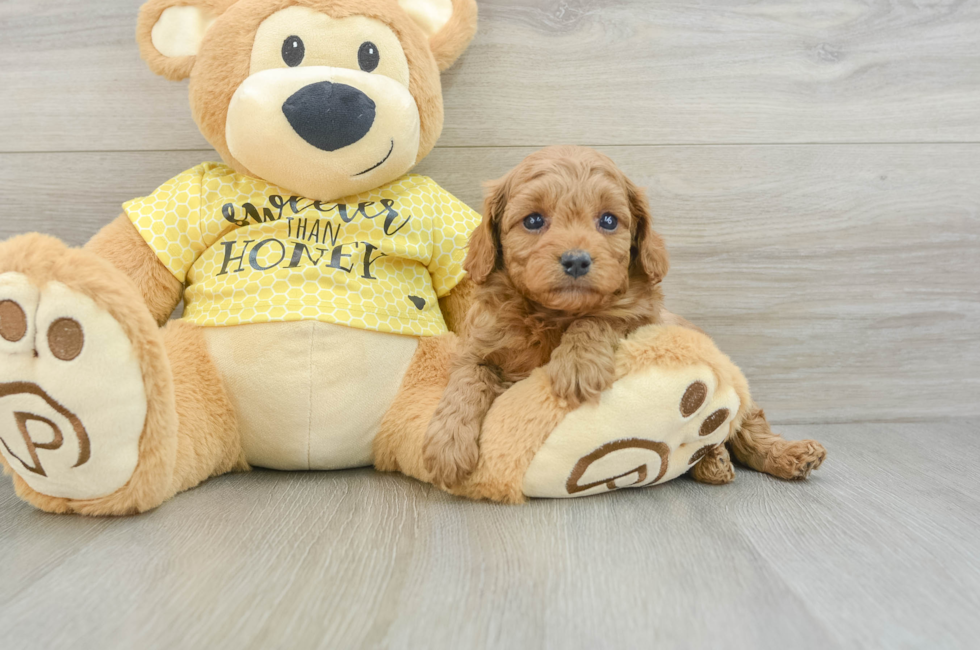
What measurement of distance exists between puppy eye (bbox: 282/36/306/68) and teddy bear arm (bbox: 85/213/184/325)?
1.40 feet

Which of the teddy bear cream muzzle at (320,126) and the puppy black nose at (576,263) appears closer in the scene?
the puppy black nose at (576,263)

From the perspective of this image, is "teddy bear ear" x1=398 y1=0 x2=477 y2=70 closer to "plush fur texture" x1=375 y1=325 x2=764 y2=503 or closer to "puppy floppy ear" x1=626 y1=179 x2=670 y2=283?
"puppy floppy ear" x1=626 y1=179 x2=670 y2=283

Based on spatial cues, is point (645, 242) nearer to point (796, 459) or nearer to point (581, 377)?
point (581, 377)

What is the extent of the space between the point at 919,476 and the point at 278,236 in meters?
1.27

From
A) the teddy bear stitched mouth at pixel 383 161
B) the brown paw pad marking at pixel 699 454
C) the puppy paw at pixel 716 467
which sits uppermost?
the teddy bear stitched mouth at pixel 383 161

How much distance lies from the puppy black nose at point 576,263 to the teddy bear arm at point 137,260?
762mm

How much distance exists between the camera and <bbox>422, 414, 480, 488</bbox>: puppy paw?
3.45ft

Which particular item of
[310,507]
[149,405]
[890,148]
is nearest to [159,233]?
[149,405]

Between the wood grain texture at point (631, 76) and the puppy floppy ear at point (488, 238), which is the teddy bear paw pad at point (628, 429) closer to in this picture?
the puppy floppy ear at point (488, 238)

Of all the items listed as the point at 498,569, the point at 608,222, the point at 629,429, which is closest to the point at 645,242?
the point at 608,222

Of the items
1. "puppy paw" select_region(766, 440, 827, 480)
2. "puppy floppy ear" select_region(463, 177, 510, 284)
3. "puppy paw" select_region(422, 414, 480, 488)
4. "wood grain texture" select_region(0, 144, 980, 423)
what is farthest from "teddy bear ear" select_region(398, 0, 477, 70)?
"puppy paw" select_region(766, 440, 827, 480)

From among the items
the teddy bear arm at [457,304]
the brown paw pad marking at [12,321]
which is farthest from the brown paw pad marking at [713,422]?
the brown paw pad marking at [12,321]

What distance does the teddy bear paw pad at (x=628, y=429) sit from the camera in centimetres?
103

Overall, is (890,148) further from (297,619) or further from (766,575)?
(297,619)
